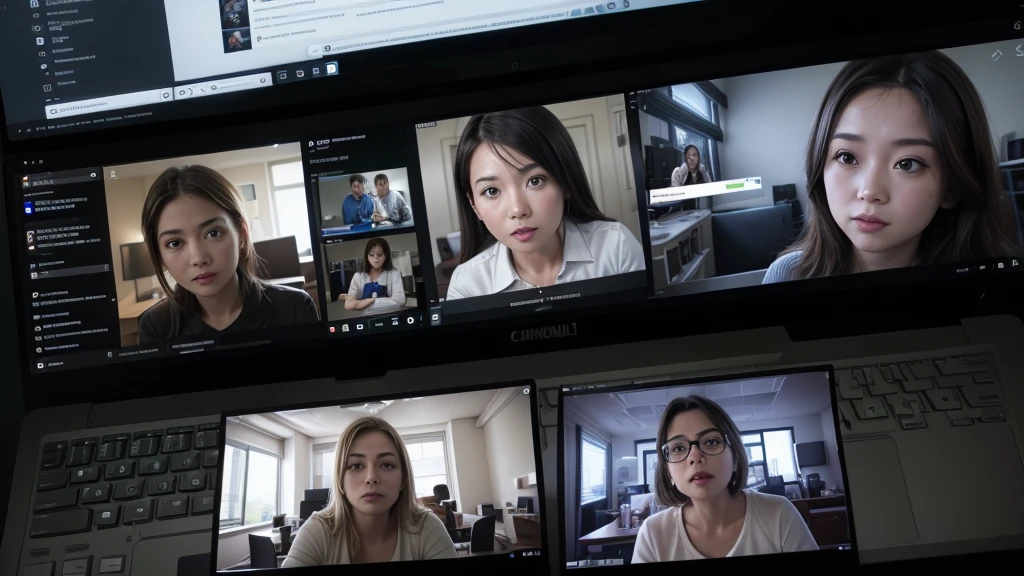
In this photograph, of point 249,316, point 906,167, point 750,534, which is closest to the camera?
point 750,534

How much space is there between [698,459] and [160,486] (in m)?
0.68

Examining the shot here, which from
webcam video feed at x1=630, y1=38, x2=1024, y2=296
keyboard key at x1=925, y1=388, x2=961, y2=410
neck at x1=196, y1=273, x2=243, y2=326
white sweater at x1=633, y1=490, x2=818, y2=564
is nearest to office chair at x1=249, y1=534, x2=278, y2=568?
neck at x1=196, y1=273, x2=243, y2=326

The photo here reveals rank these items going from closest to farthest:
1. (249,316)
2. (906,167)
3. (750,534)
A: (750,534), (906,167), (249,316)

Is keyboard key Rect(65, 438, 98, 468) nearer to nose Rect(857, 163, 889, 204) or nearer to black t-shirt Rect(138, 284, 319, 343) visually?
black t-shirt Rect(138, 284, 319, 343)

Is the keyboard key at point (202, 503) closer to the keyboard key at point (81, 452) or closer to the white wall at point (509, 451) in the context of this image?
the keyboard key at point (81, 452)

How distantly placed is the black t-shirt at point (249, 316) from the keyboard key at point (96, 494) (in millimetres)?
198

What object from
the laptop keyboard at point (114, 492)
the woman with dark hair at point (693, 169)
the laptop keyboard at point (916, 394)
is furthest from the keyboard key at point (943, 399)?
the laptop keyboard at point (114, 492)

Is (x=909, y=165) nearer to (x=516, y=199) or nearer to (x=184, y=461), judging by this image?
(x=516, y=199)

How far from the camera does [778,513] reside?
0.77m

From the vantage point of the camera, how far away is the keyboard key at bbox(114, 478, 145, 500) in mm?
946

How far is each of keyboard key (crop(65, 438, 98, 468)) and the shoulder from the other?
92 cm

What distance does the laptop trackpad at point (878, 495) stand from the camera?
789 mm

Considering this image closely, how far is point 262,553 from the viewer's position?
848 millimetres

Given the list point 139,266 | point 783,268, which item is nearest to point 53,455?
point 139,266
